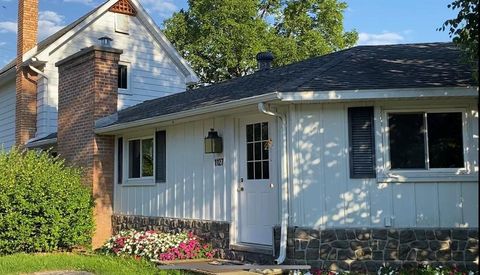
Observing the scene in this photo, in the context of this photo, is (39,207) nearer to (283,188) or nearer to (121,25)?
(283,188)

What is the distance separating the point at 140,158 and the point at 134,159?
281 mm

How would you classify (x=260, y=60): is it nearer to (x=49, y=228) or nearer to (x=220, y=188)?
(x=220, y=188)

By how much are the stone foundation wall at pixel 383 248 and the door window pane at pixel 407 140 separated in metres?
0.97

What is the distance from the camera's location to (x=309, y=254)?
25.4 ft

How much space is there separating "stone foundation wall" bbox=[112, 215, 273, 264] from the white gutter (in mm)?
1922

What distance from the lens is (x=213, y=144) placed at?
9.34 metres

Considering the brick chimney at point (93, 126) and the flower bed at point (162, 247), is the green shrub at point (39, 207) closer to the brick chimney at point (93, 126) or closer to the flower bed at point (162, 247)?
the brick chimney at point (93, 126)

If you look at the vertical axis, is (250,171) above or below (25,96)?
below

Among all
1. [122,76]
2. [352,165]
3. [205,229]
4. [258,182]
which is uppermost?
[122,76]

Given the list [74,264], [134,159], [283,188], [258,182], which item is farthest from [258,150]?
[134,159]

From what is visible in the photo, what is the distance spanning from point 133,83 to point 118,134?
5.93m

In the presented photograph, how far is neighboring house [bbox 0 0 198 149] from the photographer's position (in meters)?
16.8

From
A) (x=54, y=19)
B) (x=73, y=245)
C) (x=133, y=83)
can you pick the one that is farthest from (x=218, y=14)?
(x=73, y=245)

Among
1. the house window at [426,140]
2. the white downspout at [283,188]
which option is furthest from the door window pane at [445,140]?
the white downspout at [283,188]
